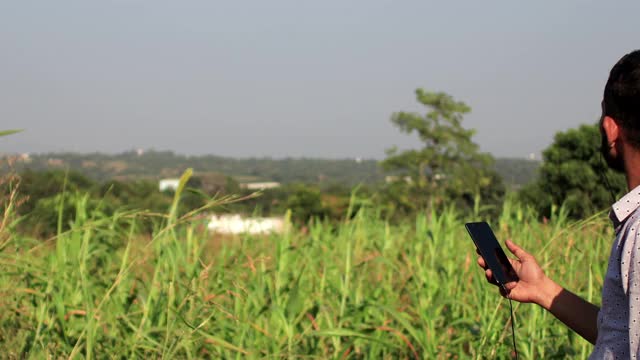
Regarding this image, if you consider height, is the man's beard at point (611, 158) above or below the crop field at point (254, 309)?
above

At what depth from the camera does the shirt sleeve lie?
4.37ft

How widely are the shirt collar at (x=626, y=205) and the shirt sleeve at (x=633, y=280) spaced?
0.09m

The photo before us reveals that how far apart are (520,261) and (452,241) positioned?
288 cm

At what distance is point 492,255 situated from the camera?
5.84 feet

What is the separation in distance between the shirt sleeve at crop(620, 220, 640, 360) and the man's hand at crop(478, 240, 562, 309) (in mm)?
384

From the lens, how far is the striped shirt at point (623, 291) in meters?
1.34

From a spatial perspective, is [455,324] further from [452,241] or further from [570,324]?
[570,324]

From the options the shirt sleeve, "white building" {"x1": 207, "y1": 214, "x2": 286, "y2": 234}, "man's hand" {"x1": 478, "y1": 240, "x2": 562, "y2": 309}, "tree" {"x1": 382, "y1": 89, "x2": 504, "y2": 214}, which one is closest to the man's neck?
the shirt sleeve

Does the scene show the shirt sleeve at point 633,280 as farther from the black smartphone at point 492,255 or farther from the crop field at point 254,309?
the crop field at point 254,309

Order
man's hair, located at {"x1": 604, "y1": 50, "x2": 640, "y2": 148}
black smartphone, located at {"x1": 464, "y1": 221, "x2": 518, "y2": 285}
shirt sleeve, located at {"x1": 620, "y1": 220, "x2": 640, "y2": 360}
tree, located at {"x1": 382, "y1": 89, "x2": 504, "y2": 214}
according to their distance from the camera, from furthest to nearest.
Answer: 1. tree, located at {"x1": 382, "y1": 89, "x2": 504, "y2": 214}
2. black smartphone, located at {"x1": 464, "y1": 221, "x2": 518, "y2": 285}
3. man's hair, located at {"x1": 604, "y1": 50, "x2": 640, "y2": 148}
4. shirt sleeve, located at {"x1": 620, "y1": 220, "x2": 640, "y2": 360}

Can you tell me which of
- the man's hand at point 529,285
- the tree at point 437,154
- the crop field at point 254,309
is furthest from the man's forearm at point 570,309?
the tree at point 437,154

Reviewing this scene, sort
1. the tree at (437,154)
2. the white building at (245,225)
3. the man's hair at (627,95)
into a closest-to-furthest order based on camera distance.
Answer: the man's hair at (627,95) → the white building at (245,225) → the tree at (437,154)

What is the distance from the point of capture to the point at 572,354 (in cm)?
314

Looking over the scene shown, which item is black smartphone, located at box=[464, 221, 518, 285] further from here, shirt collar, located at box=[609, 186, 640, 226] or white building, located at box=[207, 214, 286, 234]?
white building, located at box=[207, 214, 286, 234]
